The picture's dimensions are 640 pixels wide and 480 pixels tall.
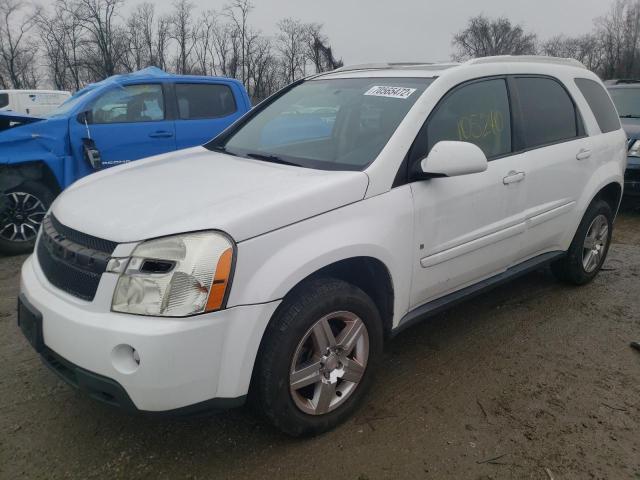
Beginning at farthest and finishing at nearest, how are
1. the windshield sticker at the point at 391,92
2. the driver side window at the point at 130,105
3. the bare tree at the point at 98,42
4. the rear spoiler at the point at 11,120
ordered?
the bare tree at the point at 98,42 → the driver side window at the point at 130,105 → the rear spoiler at the point at 11,120 → the windshield sticker at the point at 391,92

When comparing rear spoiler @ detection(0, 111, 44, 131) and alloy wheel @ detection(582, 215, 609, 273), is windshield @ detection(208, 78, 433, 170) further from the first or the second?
rear spoiler @ detection(0, 111, 44, 131)

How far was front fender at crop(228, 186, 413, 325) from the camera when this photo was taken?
6.82ft

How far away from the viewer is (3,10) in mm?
46281

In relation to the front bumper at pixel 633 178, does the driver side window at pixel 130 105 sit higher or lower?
higher

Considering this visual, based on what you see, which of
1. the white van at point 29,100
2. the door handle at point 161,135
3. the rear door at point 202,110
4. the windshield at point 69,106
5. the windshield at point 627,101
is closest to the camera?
the windshield at point 69,106

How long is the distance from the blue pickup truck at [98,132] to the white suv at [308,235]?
2819 mm

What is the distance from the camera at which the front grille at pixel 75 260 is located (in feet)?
6.84

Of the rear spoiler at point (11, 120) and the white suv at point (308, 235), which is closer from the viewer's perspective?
the white suv at point (308, 235)

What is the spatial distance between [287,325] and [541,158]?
7.34 ft

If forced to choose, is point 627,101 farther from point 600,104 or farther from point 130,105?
point 130,105

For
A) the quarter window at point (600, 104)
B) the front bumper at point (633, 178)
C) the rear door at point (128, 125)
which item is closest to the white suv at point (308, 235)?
the quarter window at point (600, 104)

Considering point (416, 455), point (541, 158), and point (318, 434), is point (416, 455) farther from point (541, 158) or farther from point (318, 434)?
point (541, 158)

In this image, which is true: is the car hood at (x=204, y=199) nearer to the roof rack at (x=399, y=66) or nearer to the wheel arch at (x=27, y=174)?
the roof rack at (x=399, y=66)

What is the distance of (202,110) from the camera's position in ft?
21.9
